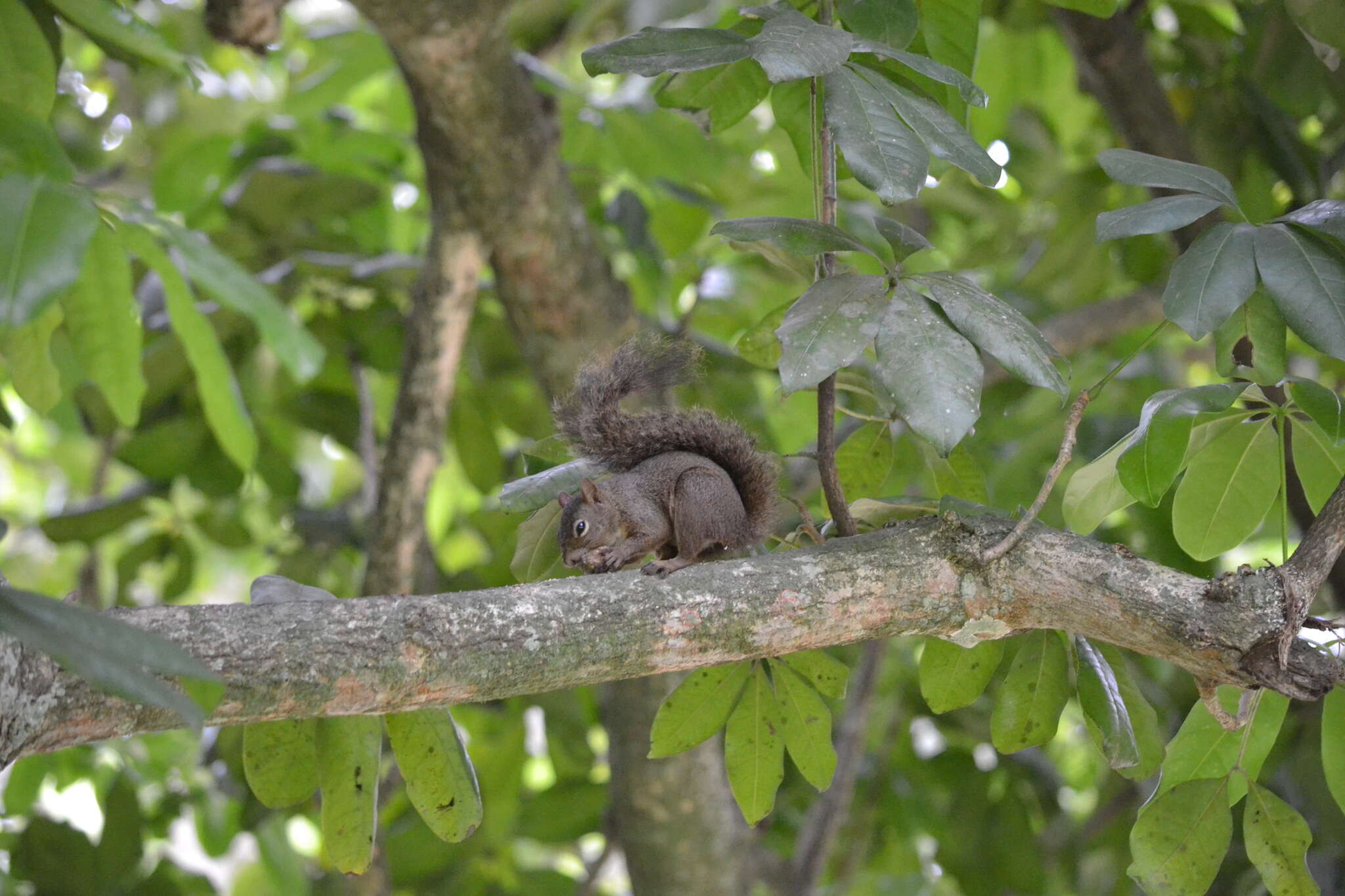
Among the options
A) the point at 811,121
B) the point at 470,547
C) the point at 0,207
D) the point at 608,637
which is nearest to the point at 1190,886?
the point at 608,637

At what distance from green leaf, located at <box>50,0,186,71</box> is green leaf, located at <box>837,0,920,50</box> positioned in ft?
2.90

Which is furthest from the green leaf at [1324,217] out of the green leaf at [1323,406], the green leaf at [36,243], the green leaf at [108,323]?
the green leaf at [108,323]

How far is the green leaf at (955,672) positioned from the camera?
1370mm

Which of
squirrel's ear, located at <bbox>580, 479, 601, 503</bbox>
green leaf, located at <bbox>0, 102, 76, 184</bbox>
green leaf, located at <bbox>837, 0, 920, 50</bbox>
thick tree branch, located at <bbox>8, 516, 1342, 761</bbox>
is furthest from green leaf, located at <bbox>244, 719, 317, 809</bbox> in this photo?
green leaf, located at <bbox>837, 0, 920, 50</bbox>

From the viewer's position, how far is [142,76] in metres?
3.13

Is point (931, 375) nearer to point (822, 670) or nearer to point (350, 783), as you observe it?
point (822, 670)

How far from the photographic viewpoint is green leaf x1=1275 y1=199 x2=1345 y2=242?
3.63 ft

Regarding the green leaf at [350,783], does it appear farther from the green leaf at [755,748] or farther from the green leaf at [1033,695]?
the green leaf at [1033,695]

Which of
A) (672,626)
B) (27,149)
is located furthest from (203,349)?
(672,626)

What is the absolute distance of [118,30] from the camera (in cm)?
145

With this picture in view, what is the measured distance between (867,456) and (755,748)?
0.41 meters

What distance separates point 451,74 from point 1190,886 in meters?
1.68

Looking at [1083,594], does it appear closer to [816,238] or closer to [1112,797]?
[816,238]

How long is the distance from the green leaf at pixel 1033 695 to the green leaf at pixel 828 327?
500 millimetres
